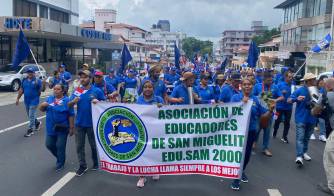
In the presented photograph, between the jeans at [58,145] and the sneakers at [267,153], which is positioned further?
the sneakers at [267,153]

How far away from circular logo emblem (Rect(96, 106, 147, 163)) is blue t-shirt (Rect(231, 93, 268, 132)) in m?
1.54

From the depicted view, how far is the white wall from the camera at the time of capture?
29672 mm

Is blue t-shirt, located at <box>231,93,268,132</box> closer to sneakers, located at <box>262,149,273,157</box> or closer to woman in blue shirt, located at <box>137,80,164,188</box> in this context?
woman in blue shirt, located at <box>137,80,164,188</box>

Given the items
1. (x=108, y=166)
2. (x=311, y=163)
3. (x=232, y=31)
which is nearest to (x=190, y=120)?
(x=108, y=166)

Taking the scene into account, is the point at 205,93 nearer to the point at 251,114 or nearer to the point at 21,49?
the point at 251,114

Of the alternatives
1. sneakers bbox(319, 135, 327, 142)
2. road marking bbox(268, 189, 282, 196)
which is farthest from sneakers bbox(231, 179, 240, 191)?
sneakers bbox(319, 135, 327, 142)

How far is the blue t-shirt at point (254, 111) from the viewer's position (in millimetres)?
6062

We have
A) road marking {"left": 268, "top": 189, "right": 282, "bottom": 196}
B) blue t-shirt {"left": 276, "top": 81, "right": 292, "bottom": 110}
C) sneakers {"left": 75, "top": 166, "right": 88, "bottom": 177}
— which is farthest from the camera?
blue t-shirt {"left": 276, "top": 81, "right": 292, "bottom": 110}

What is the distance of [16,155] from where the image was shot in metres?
7.72

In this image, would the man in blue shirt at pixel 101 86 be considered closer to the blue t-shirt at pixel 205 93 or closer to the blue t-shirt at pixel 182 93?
the blue t-shirt at pixel 182 93

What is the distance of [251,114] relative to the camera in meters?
6.09

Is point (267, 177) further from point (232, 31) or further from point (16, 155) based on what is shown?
point (232, 31)

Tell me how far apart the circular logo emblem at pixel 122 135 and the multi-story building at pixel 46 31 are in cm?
1822

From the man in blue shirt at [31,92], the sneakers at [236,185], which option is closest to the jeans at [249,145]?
the sneakers at [236,185]
